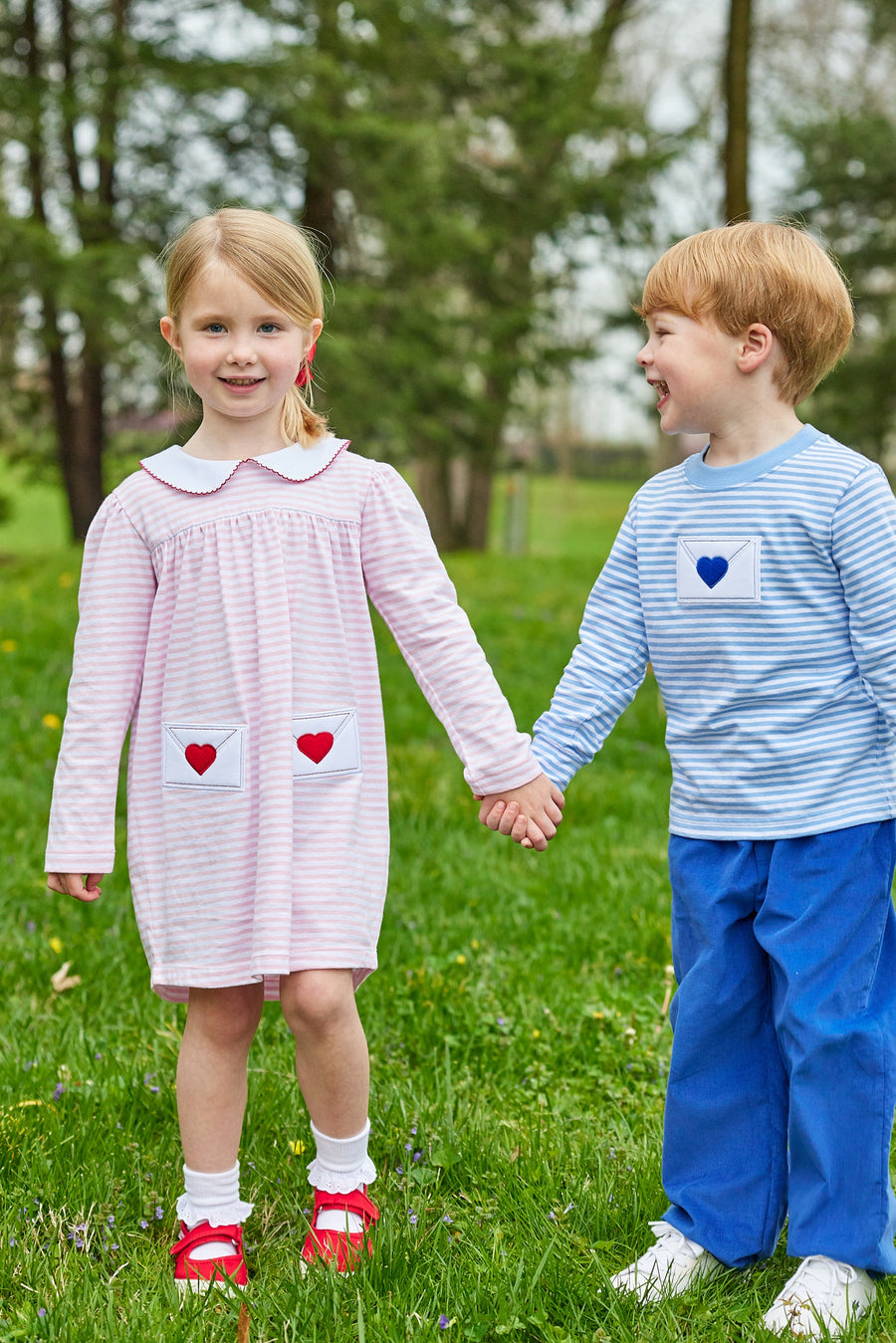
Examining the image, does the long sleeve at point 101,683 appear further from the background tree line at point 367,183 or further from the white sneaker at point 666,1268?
the background tree line at point 367,183

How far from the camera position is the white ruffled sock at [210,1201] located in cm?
223

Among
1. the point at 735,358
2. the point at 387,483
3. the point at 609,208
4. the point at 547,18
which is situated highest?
the point at 547,18

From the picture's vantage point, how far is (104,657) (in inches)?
87.0

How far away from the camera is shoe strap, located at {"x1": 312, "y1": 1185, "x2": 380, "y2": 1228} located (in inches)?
89.6

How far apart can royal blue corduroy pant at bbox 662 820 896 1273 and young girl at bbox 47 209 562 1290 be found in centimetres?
36

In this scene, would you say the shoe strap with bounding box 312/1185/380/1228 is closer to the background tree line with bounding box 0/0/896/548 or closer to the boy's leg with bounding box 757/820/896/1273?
the boy's leg with bounding box 757/820/896/1273

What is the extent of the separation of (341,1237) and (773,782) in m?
1.05

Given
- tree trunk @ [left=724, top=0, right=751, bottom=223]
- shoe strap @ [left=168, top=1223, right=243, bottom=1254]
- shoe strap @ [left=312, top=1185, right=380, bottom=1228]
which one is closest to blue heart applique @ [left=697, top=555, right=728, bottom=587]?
shoe strap @ [left=312, top=1185, right=380, bottom=1228]

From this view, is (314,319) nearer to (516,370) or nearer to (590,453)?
(516,370)

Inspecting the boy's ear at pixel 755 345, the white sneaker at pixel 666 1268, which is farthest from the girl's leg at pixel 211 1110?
the boy's ear at pixel 755 345

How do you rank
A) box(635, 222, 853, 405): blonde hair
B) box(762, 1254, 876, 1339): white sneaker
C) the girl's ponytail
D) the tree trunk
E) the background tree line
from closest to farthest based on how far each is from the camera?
1. box(762, 1254, 876, 1339): white sneaker
2. box(635, 222, 853, 405): blonde hair
3. the girl's ponytail
4. the tree trunk
5. the background tree line

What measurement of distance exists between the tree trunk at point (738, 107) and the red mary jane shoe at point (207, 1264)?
254 inches

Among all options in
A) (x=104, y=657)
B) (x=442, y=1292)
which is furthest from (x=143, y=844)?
(x=442, y=1292)

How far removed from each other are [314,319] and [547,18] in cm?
1516
